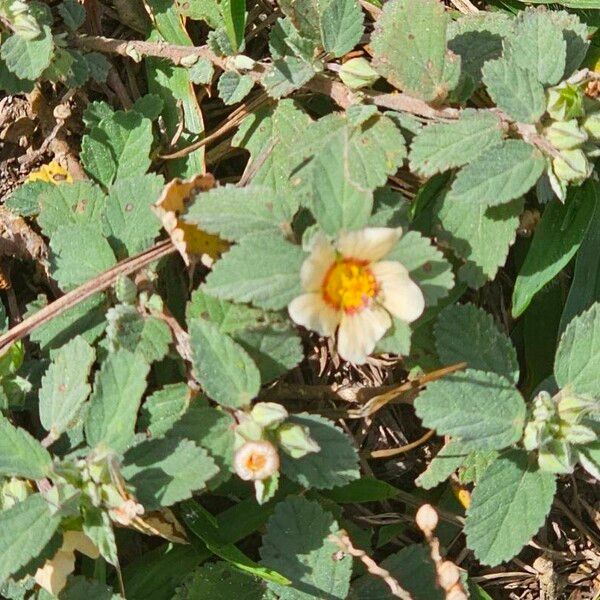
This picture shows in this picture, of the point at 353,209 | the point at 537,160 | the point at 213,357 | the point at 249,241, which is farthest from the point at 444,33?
the point at 213,357

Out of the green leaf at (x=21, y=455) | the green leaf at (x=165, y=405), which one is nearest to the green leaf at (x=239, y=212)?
the green leaf at (x=165, y=405)

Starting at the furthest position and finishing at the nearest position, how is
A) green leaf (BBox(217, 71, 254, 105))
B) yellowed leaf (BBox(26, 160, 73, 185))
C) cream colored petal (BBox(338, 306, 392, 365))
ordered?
yellowed leaf (BBox(26, 160, 73, 185)), green leaf (BBox(217, 71, 254, 105)), cream colored petal (BBox(338, 306, 392, 365))

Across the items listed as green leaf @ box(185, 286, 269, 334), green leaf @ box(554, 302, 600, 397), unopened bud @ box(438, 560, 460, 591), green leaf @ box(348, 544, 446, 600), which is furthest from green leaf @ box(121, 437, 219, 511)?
green leaf @ box(554, 302, 600, 397)

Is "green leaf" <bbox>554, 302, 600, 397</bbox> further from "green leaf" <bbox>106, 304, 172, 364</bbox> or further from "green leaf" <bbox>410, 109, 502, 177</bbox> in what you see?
"green leaf" <bbox>106, 304, 172, 364</bbox>

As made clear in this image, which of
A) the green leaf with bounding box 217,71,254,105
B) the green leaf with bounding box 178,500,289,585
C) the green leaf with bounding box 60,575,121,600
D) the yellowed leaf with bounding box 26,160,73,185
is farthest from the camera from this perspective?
the yellowed leaf with bounding box 26,160,73,185

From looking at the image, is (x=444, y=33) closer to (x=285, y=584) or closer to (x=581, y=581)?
(x=285, y=584)

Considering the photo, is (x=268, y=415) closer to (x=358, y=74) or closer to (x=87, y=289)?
(x=87, y=289)
